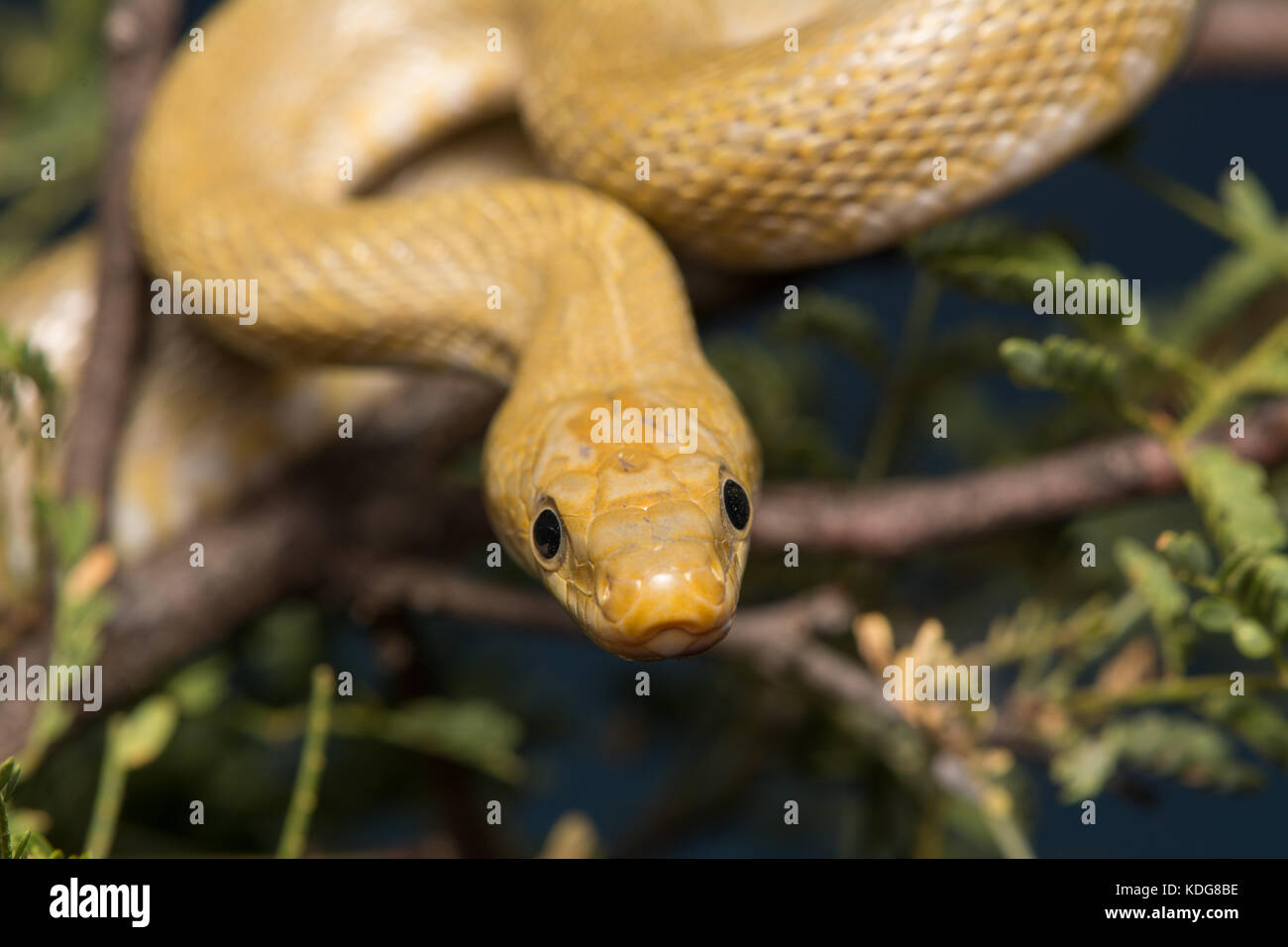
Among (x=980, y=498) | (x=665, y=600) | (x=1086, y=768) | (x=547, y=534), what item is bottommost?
(x=1086, y=768)

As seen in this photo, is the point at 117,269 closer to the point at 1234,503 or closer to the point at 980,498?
the point at 980,498

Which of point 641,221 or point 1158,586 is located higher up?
point 641,221

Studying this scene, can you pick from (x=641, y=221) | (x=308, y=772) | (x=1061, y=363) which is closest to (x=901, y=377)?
(x=641, y=221)

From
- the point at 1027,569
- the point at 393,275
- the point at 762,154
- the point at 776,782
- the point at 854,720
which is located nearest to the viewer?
the point at 762,154

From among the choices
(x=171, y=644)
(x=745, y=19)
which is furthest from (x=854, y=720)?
(x=745, y=19)

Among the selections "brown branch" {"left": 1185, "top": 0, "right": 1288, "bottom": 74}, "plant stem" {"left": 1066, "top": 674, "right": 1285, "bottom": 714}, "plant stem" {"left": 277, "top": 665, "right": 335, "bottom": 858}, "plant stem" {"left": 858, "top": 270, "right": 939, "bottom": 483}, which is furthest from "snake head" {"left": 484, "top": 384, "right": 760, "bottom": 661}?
"brown branch" {"left": 1185, "top": 0, "right": 1288, "bottom": 74}

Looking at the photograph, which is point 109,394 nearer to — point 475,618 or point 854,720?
point 475,618
